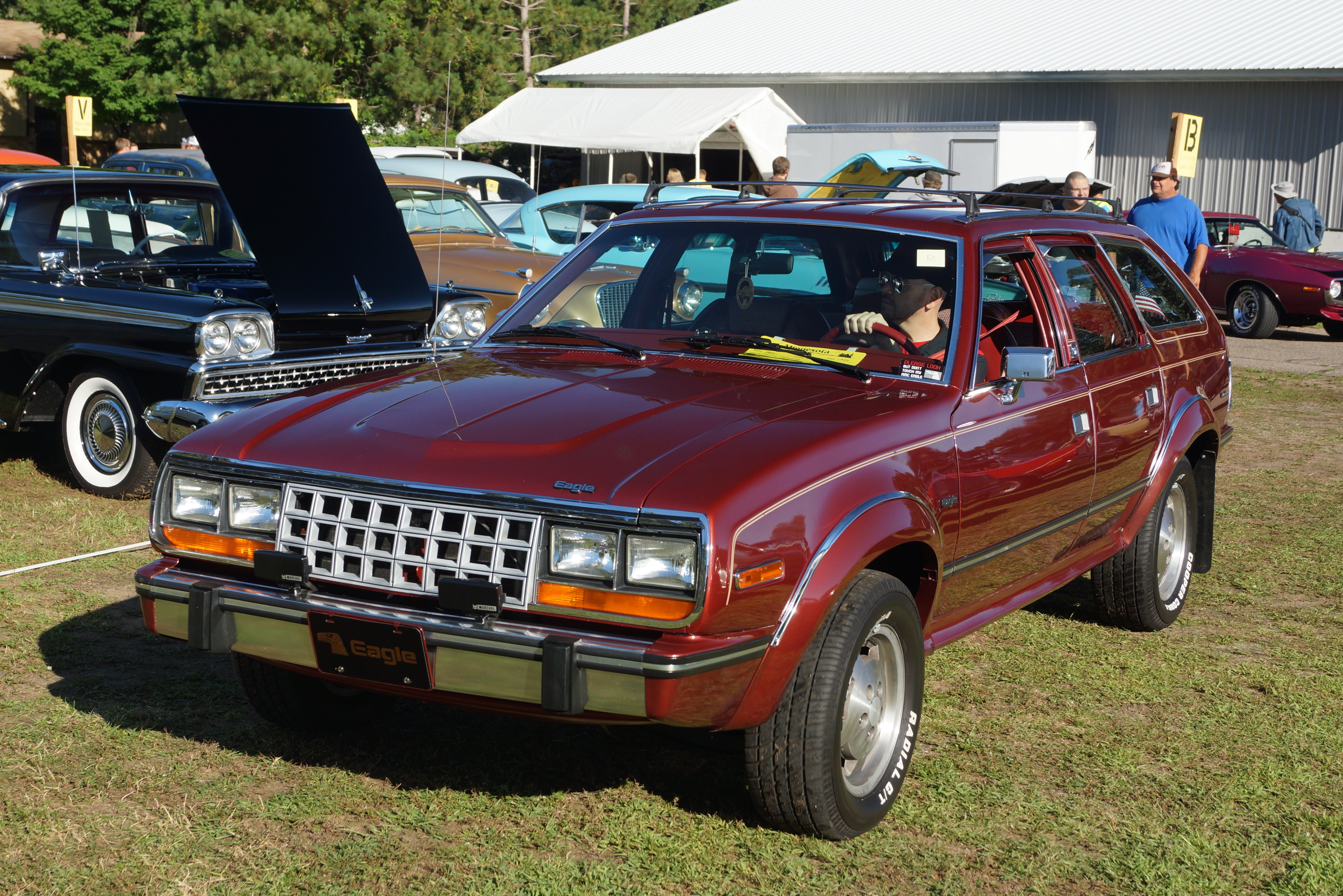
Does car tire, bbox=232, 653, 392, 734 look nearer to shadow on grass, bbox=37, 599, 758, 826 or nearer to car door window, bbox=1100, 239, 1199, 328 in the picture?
shadow on grass, bbox=37, 599, 758, 826

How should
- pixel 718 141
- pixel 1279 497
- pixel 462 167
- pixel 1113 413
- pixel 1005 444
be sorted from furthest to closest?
pixel 718 141 < pixel 462 167 < pixel 1279 497 < pixel 1113 413 < pixel 1005 444

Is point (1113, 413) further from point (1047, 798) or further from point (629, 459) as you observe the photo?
point (629, 459)

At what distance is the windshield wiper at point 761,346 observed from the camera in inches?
165

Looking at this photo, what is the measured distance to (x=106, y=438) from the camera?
748cm

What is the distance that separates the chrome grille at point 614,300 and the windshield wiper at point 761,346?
0.30m

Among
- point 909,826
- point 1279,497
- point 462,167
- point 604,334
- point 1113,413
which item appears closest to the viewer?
point 909,826

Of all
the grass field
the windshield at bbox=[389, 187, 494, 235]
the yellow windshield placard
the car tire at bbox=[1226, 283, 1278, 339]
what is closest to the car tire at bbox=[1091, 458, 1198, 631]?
the grass field

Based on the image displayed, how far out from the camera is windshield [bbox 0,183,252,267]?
7641 mm

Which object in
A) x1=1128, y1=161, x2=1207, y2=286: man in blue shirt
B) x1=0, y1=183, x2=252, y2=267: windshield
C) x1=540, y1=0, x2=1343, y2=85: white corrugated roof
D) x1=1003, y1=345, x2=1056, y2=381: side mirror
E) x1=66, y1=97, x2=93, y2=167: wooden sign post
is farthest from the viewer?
x1=540, y1=0, x2=1343, y2=85: white corrugated roof

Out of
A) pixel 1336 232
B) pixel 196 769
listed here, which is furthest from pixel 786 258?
pixel 1336 232

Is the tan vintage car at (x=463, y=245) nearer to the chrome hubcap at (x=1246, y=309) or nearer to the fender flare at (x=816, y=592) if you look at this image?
the fender flare at (x=816, y=592)

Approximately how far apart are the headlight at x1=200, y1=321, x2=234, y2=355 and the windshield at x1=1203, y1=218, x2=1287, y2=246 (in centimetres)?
1556

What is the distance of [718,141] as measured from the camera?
92.0 feet

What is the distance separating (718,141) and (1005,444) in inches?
970
